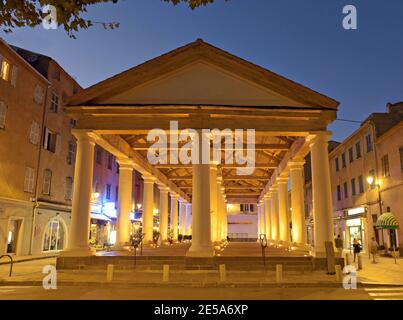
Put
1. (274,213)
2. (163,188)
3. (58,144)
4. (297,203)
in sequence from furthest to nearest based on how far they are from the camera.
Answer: (163,188) < (58,144) < (274,213) < (297,203)

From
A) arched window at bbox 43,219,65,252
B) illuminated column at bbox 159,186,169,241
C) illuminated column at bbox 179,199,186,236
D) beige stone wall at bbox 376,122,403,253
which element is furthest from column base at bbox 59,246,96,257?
illuminated column at bbox 179,199,186,236

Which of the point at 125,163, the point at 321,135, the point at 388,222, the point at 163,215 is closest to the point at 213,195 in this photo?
the point at 125,163

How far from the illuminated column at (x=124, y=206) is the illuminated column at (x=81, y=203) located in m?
4.89

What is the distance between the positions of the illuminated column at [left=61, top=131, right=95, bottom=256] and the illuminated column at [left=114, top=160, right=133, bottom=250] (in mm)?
4892

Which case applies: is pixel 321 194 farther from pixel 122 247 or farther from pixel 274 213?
pixel 274 213

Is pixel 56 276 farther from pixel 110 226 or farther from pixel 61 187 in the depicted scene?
pixel 110 226

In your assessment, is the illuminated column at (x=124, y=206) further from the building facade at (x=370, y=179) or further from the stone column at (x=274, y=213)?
the building facade at (x=370, y=179)

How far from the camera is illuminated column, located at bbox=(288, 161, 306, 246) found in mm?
21391

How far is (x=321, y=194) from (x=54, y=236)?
22.6 m

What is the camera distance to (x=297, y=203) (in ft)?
73.0

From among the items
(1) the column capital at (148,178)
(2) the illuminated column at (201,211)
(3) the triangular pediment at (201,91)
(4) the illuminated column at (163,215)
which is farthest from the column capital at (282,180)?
(2) the illuminated column at (201,211)

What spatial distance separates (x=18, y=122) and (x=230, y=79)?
16.1m

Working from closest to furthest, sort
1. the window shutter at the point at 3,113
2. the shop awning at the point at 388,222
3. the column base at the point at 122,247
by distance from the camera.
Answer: the column base at the point at 122,247
the window shutter at the point at 3,113
the shop awning at the point at 388,222

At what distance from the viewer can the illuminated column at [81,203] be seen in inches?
615
